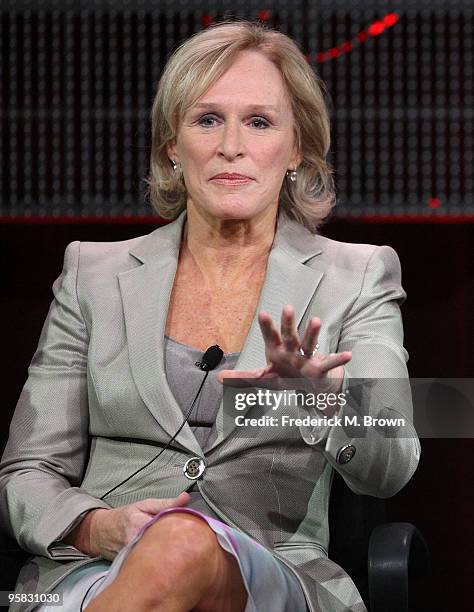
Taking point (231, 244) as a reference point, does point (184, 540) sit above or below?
below

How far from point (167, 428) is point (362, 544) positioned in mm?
412

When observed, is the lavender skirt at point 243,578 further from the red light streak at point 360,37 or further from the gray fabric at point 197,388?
the red light streak at point 360,37

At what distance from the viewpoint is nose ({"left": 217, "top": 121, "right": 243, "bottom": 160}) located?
216cm

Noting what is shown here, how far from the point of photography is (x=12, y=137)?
2721 mm

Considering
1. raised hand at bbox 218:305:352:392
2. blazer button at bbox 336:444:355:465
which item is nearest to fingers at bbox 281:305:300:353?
raised hand at bbox 218:305:352:392

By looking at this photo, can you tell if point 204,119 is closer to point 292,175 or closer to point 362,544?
point 292,175

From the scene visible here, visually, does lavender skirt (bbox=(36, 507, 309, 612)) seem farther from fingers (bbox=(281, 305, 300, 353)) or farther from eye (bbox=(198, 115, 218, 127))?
eye (bbox=(198, 115, 218, 127))

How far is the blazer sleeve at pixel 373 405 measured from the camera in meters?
1.85

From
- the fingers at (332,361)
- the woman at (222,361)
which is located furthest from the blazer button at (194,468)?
the fingers at (332,361)

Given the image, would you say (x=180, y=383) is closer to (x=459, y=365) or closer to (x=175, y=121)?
(x=175, y=121)

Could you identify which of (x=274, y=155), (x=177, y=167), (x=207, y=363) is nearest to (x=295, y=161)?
(x=274, y=155)

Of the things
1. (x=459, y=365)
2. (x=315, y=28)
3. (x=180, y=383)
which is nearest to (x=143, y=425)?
(x=180, y=383)

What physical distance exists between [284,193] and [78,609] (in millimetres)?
944

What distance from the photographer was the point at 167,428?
6.59ft
